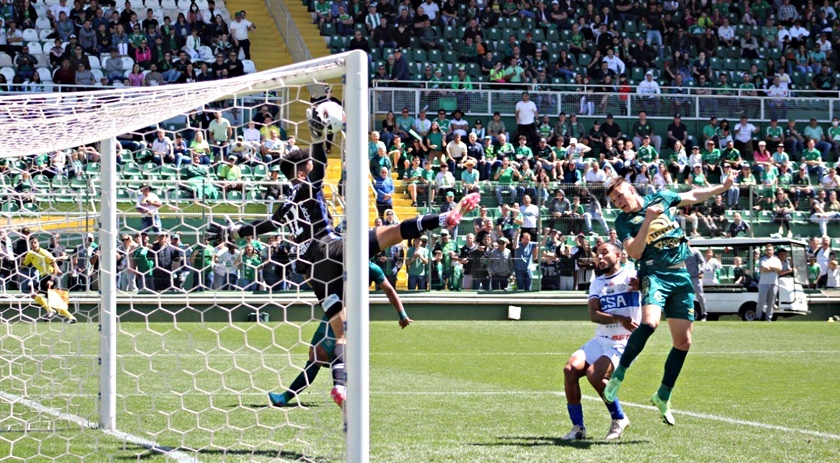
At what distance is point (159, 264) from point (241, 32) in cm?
1858

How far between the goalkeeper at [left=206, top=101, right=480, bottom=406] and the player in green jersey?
71.8 inches

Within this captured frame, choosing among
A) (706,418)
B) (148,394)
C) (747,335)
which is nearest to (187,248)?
(148,394)

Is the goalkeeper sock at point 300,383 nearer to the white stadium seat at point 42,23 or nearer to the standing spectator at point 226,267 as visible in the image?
the standing spectator at point 226,267

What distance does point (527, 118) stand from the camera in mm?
28016

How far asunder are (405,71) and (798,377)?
17.4 m

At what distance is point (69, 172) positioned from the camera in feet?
38.7

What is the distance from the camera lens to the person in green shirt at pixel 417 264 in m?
22.2

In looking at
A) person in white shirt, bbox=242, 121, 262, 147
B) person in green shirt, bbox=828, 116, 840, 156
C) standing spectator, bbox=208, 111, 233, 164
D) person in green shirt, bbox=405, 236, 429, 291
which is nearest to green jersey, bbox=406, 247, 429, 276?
person in green shirt, bbox=405, 236, 429, 291

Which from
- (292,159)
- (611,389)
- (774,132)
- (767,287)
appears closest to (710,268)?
(767,287)

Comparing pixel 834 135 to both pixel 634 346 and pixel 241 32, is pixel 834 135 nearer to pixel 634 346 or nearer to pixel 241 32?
pixel 241 32

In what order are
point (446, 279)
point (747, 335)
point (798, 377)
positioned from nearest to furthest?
1. point (798, 377)
2. point (747, 335)
3. point (446, 279)

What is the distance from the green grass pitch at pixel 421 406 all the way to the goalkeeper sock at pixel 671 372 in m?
0.30

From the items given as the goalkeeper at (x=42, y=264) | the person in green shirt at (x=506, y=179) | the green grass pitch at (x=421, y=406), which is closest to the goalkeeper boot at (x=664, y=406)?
the green grass pitch at (x=421, y=406)

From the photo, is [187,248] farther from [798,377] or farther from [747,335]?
[747,335]
